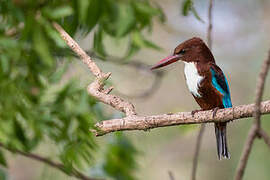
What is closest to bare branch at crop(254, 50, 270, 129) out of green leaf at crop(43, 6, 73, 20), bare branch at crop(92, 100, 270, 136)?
bare branch at crop(92, 100, 270, 136)

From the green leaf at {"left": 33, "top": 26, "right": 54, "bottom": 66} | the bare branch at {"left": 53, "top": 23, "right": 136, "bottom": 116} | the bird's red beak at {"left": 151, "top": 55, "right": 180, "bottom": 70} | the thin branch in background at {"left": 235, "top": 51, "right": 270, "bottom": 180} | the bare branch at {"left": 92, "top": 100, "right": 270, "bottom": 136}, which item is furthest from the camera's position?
the bird's red beak at {"left": 151, "top": 55, "right": 180, "bottom": 70}

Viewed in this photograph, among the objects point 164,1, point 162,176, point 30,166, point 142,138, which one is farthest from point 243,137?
point 30,166

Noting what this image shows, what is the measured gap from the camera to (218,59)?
23.0 feet

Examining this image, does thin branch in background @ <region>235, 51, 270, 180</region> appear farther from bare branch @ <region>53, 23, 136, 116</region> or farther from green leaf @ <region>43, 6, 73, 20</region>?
green leaf @ <region>43, 6, 73, 20</region>

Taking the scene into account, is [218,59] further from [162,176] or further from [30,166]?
[30,166]

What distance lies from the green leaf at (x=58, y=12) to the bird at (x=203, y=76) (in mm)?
613

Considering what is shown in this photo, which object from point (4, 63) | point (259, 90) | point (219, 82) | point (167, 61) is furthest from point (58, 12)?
point (259, 90)

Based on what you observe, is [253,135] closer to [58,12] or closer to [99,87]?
[99,87]

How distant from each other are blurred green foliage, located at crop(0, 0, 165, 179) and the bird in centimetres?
21

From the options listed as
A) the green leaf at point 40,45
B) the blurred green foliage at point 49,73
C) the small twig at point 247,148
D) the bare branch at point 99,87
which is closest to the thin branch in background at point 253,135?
the small twig at point 247,148

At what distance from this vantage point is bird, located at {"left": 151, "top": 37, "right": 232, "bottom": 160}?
2.78 m

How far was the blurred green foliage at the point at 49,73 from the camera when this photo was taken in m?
2.39

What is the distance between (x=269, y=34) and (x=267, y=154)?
1907mm

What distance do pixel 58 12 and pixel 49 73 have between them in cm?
48
